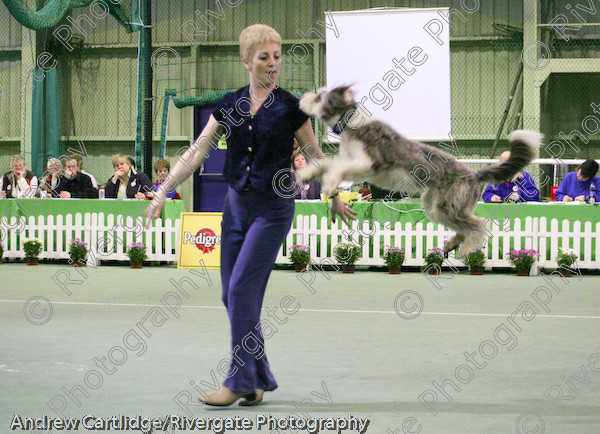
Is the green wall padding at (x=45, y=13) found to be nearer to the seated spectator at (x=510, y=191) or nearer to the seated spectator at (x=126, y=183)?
the seated spectator at (x=126, y=183)

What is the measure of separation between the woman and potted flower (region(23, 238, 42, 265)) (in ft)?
25.8

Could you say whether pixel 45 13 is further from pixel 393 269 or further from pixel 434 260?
pixel 434 260

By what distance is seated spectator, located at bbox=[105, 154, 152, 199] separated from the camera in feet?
34.9

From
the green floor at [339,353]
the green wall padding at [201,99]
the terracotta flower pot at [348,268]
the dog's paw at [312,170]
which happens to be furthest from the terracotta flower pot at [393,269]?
the green wall padding at [201,99]

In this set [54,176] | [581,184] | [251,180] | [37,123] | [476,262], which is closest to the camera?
[251,180]

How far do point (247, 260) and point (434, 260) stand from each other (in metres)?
6.64

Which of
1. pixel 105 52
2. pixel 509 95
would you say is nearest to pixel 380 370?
pixel 509 95

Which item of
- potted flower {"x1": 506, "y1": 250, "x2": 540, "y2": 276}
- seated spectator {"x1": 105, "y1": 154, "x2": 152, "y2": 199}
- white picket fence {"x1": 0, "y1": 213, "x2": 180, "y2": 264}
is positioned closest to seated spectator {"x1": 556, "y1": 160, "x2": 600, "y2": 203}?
potted flower {"x1": 506, "y1": 250, "x2": 540, "y2": 276}

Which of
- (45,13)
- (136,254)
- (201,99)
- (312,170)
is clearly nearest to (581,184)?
(136,254)

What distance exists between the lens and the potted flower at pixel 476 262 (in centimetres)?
958

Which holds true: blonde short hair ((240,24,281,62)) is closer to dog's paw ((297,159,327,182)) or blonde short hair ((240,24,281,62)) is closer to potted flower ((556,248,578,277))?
dog's paw ((297,159,327,182))

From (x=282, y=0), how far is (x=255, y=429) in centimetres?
1467

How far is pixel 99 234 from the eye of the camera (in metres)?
10.7

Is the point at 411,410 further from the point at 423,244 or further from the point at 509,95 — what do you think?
the point at 509,95
